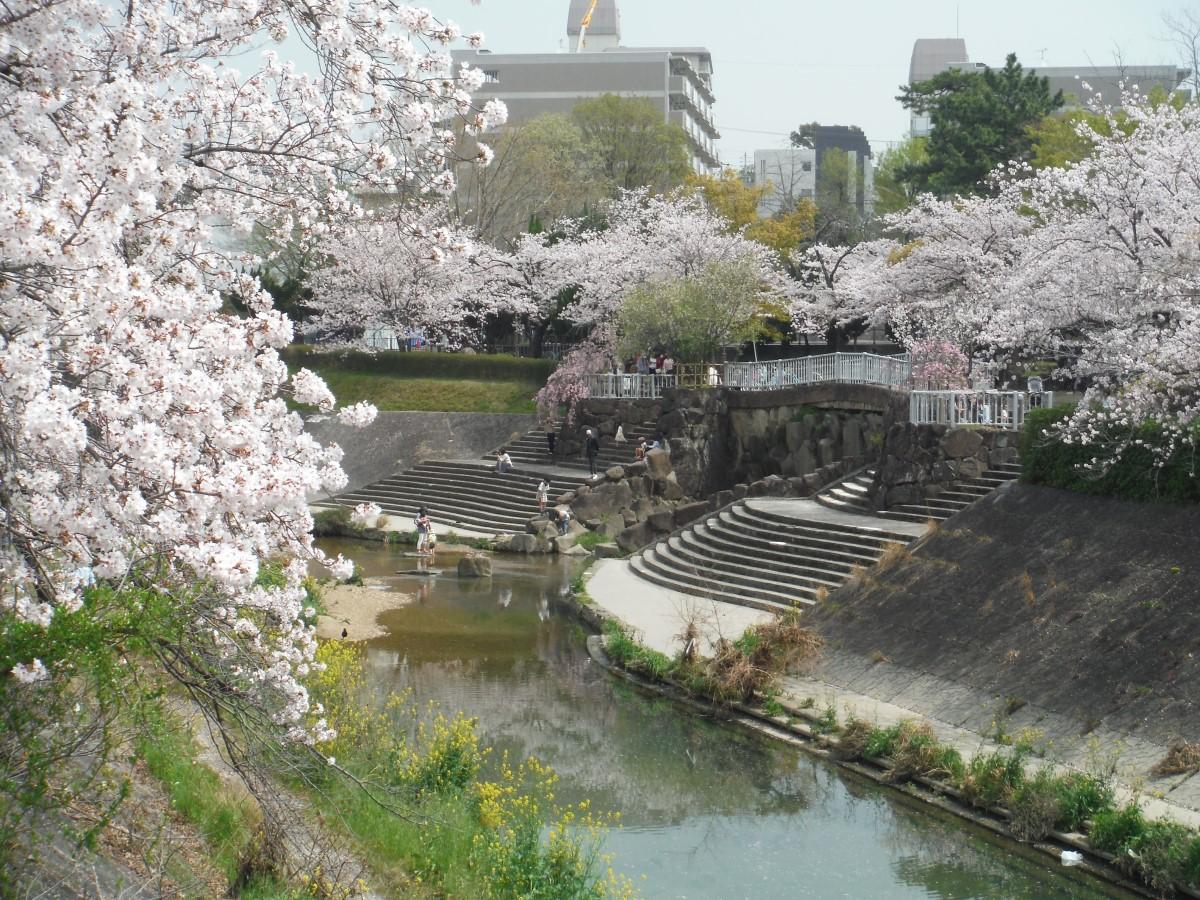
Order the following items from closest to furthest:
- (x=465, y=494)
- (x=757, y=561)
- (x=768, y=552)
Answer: (x=757, y=561) → (x=768, y=552) → (x=465, y=494)

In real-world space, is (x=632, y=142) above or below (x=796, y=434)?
above

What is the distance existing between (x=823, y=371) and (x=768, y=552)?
11.0 metres

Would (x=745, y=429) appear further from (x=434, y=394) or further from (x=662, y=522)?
(x=434, y=394)

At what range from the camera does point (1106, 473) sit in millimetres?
18328

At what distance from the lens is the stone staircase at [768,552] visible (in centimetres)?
2253

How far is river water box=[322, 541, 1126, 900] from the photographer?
38.7ft

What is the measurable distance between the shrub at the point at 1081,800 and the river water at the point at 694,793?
608 millimetres

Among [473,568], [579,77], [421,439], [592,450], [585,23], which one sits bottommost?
[473,568]

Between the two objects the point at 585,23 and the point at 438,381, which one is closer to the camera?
the point at 438,381

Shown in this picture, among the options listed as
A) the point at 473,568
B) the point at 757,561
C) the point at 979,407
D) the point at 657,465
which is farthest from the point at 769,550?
the point at 657,465

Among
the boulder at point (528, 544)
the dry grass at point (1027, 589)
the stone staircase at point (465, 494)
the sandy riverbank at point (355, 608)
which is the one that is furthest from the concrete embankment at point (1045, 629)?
the stone staircase at point (465, 494)

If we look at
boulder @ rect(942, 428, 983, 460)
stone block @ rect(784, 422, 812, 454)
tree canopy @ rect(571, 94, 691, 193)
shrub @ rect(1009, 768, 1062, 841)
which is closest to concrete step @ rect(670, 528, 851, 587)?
boulder @ rect(942, 428, 983, 460)

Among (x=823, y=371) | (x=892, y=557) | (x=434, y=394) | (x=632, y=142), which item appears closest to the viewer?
(x=892, y=557)

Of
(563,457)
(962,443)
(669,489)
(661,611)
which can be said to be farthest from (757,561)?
(563,457)
